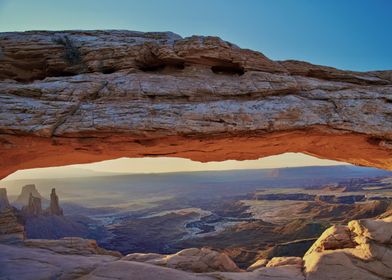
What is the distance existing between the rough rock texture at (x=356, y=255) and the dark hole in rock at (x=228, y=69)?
9.90 m

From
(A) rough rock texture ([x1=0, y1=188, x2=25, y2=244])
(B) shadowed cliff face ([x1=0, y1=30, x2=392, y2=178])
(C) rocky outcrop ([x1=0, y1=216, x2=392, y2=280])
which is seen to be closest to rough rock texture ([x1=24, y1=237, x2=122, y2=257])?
(C) rocky outcrop ([x1=0, y1=216, x2=392, y2=280])

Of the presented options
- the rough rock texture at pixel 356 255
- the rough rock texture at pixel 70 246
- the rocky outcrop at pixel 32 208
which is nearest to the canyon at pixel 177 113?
the rough rock texture at pixel 356 255

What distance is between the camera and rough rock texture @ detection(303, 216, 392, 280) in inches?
498

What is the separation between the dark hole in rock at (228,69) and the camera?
15711mm

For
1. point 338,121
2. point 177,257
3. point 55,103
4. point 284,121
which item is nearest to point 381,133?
point 338,121

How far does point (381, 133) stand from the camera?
1418 cm

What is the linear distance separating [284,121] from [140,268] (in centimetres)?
958

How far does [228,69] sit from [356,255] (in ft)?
36.1

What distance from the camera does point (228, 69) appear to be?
52.5ft

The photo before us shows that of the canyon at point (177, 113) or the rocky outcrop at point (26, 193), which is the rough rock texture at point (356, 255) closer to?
the canyon at point (177, 113)

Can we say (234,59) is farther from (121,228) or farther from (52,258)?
(121,228)

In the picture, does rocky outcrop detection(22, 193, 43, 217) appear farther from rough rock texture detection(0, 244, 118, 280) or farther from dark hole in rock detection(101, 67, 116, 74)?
dark hole in rock detection(101, 67, 116, 74)

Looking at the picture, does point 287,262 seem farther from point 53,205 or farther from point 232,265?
point 53,205

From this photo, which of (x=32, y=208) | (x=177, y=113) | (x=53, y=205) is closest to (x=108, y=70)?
(x=177, y=113)
